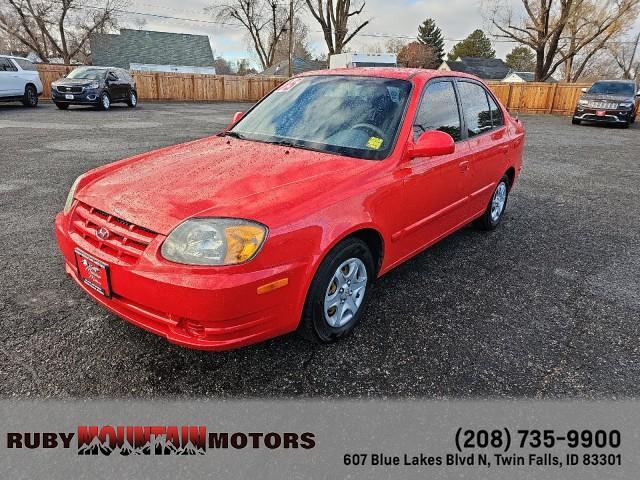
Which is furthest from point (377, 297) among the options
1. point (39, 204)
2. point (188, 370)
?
point (39, 204)

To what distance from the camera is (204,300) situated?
198cm

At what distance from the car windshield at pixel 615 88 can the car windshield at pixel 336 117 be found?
1812 centimetres

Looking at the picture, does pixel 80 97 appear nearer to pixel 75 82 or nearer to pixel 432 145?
pixel 75 82

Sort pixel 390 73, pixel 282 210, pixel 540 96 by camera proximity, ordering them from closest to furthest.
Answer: pixel 282 210, pixel 390 73, pixel 540 96

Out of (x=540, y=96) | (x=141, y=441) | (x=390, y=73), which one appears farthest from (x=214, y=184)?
(x=540, y=96)

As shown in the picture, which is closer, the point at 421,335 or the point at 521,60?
the point at 421,335

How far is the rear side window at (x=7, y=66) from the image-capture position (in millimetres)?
15461

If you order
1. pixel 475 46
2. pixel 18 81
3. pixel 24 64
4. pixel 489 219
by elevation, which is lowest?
pixel 489 219

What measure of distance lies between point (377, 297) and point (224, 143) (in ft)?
5.29

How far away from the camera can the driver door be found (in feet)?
9.88

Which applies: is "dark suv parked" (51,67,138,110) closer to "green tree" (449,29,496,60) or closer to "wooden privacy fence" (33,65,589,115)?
"wooden privacy fence" (33,65,589,115)

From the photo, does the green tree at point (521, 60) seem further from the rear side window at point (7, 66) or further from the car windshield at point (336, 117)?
the car windshield at point (336, 117)

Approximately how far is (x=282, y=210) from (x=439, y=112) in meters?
1.86

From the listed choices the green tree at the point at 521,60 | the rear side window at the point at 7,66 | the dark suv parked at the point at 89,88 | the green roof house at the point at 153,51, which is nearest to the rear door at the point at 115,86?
the dark suv parked at the point at 89,88
